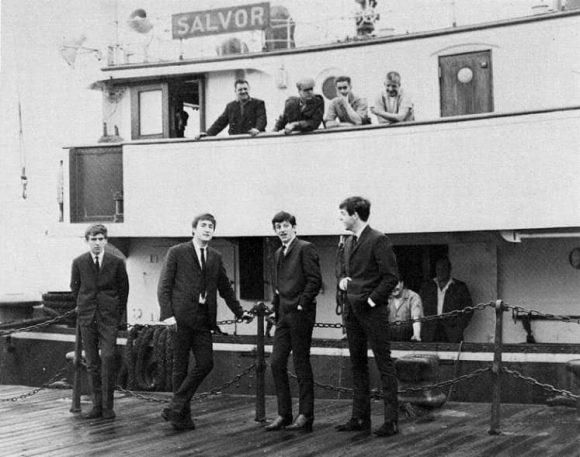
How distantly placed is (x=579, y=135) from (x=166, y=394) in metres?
5.32

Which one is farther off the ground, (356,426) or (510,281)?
(510,281)

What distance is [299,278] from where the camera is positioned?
7.90m

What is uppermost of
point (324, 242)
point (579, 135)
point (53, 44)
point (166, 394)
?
point (53, 44)

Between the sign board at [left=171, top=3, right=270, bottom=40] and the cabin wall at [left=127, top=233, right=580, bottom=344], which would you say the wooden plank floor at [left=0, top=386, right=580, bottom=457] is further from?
the sign board at [left=171, top=3, right=270, bottom=40]

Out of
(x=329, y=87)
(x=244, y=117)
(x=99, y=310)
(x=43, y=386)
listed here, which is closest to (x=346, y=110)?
(x=329, y=87)

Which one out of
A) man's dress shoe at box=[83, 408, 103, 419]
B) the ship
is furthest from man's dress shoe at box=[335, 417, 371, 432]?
man's dress shoe at box=[83, 408, 103, 419]

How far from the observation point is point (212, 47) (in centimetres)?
1384

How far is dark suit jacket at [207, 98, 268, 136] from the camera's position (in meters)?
11.4

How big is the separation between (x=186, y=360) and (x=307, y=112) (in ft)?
12.2

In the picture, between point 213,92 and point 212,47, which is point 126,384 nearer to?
point 213,92

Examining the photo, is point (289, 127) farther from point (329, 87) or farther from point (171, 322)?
point (171, 322)

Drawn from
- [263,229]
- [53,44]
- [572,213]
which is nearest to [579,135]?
[572,213]

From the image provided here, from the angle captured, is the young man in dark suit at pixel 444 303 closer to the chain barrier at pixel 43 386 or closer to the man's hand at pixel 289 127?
the man's hand at pixel 289 127

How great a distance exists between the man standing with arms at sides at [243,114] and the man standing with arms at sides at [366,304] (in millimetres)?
3901
